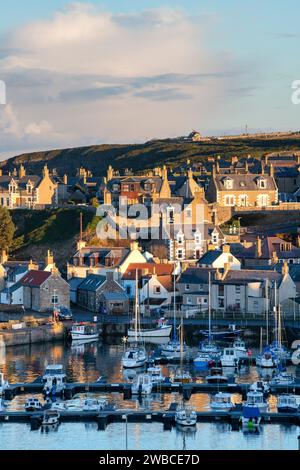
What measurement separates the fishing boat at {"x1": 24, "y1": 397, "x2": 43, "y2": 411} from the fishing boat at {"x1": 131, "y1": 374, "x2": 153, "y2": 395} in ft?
14.5

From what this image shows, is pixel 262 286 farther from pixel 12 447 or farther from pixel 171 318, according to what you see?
pixel 12 447

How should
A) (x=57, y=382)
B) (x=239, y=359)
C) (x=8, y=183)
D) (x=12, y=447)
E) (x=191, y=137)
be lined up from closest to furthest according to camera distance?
1. (x=12, y=447)
2. (x=57, y=382)
3. (x=239, y=359)
4. (x=8, y=183)
5. (x=191, y=137)

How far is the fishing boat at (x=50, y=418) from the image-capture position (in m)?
41.6

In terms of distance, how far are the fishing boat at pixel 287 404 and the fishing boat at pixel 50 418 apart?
291 inches

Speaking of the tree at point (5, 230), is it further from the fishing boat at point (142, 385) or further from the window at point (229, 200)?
the fishing boat at point (142, 385)

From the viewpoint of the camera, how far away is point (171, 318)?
63.3 m

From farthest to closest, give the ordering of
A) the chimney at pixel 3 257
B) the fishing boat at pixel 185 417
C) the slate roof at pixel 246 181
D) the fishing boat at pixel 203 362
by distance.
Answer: the slate roof at pixel 246 181 → the chimney at pixel 3 257 → the fishing boat at pixel 203 362 → the fishing boat at pixel 185 417

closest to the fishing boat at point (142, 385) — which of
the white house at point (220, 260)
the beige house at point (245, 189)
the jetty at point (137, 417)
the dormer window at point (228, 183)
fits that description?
the jetty at point (137, 417)

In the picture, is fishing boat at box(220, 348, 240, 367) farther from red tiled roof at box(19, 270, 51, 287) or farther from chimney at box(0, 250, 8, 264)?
chimney at box(0, 250, 8, 264)

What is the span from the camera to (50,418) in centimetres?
4175

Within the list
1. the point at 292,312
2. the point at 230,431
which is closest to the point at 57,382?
the point at 230,431

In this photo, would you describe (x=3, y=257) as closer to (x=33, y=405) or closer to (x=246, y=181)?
(x=246, y=181)

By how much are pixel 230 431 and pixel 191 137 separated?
11576cm

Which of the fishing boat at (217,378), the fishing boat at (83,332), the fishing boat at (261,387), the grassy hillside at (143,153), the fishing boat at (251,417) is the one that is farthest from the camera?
the grassy hillside at (143,153)
